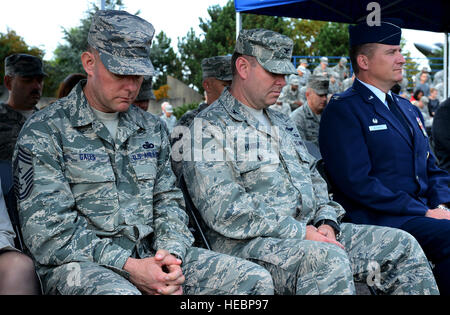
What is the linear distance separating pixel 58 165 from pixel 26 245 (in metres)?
0.35

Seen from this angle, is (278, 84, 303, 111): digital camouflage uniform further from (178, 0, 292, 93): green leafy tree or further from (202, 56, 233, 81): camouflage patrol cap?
(202, 56, 233, 81): camouflage patrol cap

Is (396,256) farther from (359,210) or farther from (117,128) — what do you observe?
(117,128)

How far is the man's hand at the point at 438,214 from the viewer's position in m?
2.96

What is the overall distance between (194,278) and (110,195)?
1.67ft

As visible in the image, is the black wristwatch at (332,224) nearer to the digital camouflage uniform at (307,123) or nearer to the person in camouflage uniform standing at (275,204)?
the person in camouflage uniform standing at (275,204)

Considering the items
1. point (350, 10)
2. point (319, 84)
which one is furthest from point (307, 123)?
point (350, 10)

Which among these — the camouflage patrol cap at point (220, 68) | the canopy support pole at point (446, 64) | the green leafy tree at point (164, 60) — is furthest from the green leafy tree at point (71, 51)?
the camouflage patrol cap at point (220, 68)

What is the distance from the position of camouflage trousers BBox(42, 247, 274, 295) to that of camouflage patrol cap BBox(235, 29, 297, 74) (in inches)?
43.0

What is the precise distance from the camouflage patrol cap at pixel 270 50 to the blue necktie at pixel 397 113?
860 millimetres

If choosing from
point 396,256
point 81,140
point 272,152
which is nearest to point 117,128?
point 81,140

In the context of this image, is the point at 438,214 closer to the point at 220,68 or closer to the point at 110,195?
the point at 110,195

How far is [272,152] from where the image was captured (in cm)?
275

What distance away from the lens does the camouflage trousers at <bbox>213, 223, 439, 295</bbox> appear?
7.36ft

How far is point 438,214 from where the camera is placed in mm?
2982
